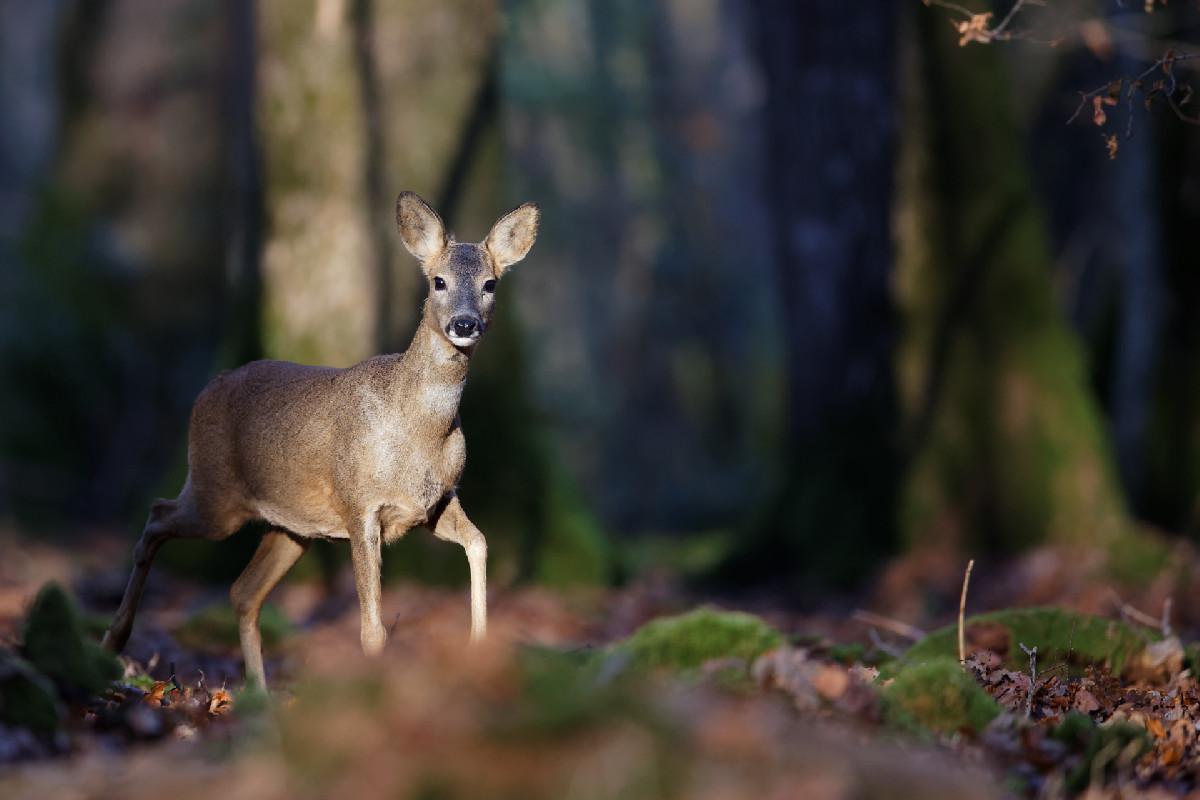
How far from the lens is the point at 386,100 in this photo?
1237 cm

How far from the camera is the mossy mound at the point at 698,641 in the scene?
22.1 feet

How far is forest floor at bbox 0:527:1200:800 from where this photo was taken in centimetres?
363

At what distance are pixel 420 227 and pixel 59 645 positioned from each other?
2825 millimetres

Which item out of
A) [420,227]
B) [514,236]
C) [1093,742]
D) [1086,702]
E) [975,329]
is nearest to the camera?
[1093,742]

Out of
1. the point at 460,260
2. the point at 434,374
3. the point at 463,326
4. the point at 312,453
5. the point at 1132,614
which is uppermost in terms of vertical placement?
the point at 460,260

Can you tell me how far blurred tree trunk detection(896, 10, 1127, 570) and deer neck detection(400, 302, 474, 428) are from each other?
7.39 metres

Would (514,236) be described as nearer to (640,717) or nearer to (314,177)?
(640,717)

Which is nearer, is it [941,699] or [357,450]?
[941,699]

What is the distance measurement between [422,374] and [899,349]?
7.52m

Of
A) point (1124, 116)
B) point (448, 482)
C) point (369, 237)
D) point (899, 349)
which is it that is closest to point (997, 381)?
point (899, 349)

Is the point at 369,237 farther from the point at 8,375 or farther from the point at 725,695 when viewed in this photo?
the point at 8,375

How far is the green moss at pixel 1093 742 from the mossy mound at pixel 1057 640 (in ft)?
5.07

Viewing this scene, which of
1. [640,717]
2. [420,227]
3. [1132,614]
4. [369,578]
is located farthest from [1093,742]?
[420,227]

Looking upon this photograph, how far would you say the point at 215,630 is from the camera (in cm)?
890
